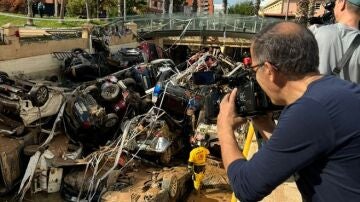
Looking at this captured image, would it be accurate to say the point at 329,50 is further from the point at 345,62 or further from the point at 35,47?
the point at 35,47

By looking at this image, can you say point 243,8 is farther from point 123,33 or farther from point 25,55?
point 25,55

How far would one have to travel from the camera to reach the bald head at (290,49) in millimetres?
2023

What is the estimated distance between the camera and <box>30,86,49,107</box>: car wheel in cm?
1316


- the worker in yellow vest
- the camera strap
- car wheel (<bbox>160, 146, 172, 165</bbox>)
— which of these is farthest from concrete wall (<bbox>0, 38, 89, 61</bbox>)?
the camera strap

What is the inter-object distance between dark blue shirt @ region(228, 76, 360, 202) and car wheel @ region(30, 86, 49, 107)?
39.2 ft

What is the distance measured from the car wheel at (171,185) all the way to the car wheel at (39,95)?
172 inches

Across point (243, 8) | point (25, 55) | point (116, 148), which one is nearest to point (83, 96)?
point (116, 148)

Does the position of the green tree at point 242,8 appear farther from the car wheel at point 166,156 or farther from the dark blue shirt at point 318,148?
the dark blue shirt at point 318,148

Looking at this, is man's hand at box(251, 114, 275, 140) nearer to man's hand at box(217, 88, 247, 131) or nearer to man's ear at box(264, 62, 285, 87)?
man's hand at box(217, 88, 247, 131)

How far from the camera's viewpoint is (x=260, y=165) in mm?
1999

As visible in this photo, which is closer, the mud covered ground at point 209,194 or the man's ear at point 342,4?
the man's ear at point 342,4

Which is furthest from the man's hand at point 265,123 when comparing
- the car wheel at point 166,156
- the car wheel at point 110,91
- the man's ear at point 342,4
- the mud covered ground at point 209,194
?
the car wheel at point 110,91

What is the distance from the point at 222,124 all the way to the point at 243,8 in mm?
71651

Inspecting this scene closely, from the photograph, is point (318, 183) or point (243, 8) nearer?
point (318, 183)
